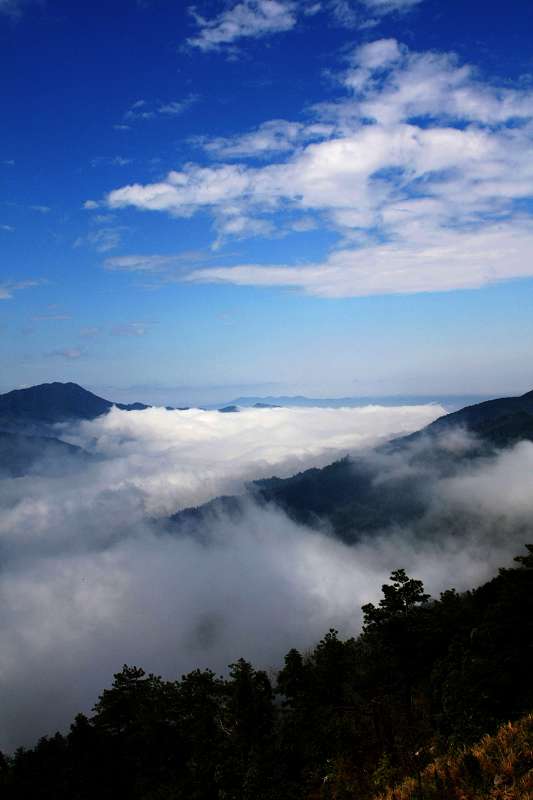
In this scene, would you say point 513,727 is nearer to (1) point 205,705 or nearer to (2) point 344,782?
(2) point 344,782

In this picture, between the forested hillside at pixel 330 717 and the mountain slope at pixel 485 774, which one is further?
the forested hillside at pixel 330 717

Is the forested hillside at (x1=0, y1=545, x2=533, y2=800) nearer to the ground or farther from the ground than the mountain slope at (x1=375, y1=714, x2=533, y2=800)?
nearer to the ground

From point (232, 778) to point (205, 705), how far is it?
17532 millimetres

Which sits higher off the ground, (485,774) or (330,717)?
(485,774)

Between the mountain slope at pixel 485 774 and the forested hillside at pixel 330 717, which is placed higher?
the mountain slope at pixel 485 774

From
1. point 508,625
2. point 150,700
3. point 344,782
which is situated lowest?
point 150,700

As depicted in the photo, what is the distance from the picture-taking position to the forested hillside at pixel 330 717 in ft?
84.0

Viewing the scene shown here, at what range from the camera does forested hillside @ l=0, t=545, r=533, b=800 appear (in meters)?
25.6

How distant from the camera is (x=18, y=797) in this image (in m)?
46.9

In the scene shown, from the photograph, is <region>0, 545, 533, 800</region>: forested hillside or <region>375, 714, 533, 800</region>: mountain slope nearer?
<region>375, 714, 533, 800</region>: mountain slope

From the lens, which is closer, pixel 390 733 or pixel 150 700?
pixel 390 733

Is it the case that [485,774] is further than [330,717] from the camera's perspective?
No

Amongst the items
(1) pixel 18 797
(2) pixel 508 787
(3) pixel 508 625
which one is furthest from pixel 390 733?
(1) pixel 18 797

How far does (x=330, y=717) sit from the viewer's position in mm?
39062
